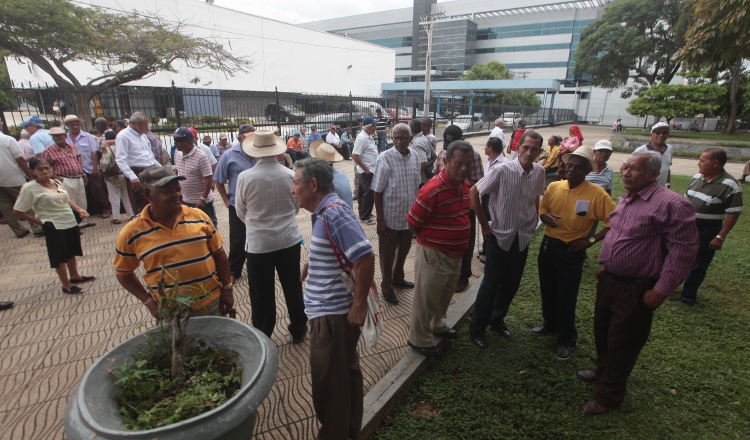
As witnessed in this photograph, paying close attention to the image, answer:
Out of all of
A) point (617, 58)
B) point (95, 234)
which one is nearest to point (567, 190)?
point (95, 234)

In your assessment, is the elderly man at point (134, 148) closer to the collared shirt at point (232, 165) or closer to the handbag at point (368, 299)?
the collared shirt at point (232, 165)

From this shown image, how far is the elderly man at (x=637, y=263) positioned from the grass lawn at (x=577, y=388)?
9.4 inches

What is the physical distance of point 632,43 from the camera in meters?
36.2

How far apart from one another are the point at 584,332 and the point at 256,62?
40.8 metres

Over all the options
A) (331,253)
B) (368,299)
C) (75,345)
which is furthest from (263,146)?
(75,345)

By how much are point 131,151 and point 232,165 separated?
293 centimetres

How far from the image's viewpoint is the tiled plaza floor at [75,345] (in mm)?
2691

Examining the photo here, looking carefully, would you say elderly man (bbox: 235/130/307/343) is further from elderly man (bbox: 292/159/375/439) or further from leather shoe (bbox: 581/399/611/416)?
leather shoe (bbox: 581/399/611/416)

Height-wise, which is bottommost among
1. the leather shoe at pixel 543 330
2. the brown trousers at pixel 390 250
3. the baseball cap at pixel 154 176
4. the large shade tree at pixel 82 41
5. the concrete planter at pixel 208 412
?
the leather shoe at pixel 543 330

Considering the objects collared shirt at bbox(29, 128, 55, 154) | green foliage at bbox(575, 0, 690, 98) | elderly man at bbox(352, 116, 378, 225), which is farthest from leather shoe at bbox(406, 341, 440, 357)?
green foliage at bbox(575, 0, 690, 98)

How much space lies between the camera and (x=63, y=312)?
13.4 feet

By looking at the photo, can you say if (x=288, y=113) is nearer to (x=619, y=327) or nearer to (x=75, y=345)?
(x=75, y=345)

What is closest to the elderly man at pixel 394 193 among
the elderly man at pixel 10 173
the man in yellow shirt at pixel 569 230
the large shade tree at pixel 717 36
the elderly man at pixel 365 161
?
the man in yellow shirt at pixel 569 230

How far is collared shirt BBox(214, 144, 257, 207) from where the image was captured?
4285 millimetres
